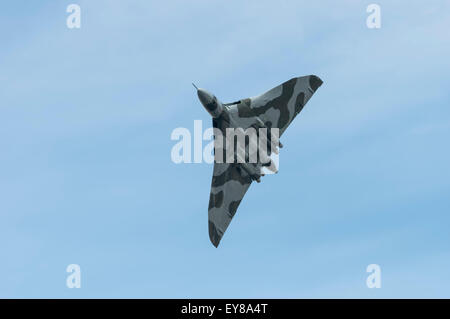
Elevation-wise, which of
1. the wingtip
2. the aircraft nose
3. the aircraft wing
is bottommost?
the aircraft nose

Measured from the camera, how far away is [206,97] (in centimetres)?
6675

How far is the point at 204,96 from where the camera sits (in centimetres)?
6669

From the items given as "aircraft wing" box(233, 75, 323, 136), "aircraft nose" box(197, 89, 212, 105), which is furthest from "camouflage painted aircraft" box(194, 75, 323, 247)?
"aircraft nose" box(197, 89, 212, 105)

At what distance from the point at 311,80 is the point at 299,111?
3.40 meters

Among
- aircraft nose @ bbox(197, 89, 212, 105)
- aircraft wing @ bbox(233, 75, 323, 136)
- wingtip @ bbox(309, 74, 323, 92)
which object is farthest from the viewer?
wingtip @ bbox(309, 74, 323, 92)

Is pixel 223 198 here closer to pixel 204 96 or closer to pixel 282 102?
pixel 282 102

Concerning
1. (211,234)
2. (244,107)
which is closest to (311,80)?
(244,107)

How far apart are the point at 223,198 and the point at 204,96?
13258 millimetres

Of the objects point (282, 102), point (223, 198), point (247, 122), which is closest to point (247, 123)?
point (247, 122)

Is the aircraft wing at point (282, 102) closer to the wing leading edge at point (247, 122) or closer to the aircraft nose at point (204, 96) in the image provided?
the wing leading edge at point (247, 122)

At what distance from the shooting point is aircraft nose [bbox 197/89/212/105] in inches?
2621

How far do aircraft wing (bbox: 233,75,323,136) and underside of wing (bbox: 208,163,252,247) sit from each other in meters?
6.02

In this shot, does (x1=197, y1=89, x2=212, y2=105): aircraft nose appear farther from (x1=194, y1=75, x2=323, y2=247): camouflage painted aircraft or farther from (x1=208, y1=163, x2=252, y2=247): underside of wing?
(x1=208, y1=163, x2=252, y2=247): underside of wing
